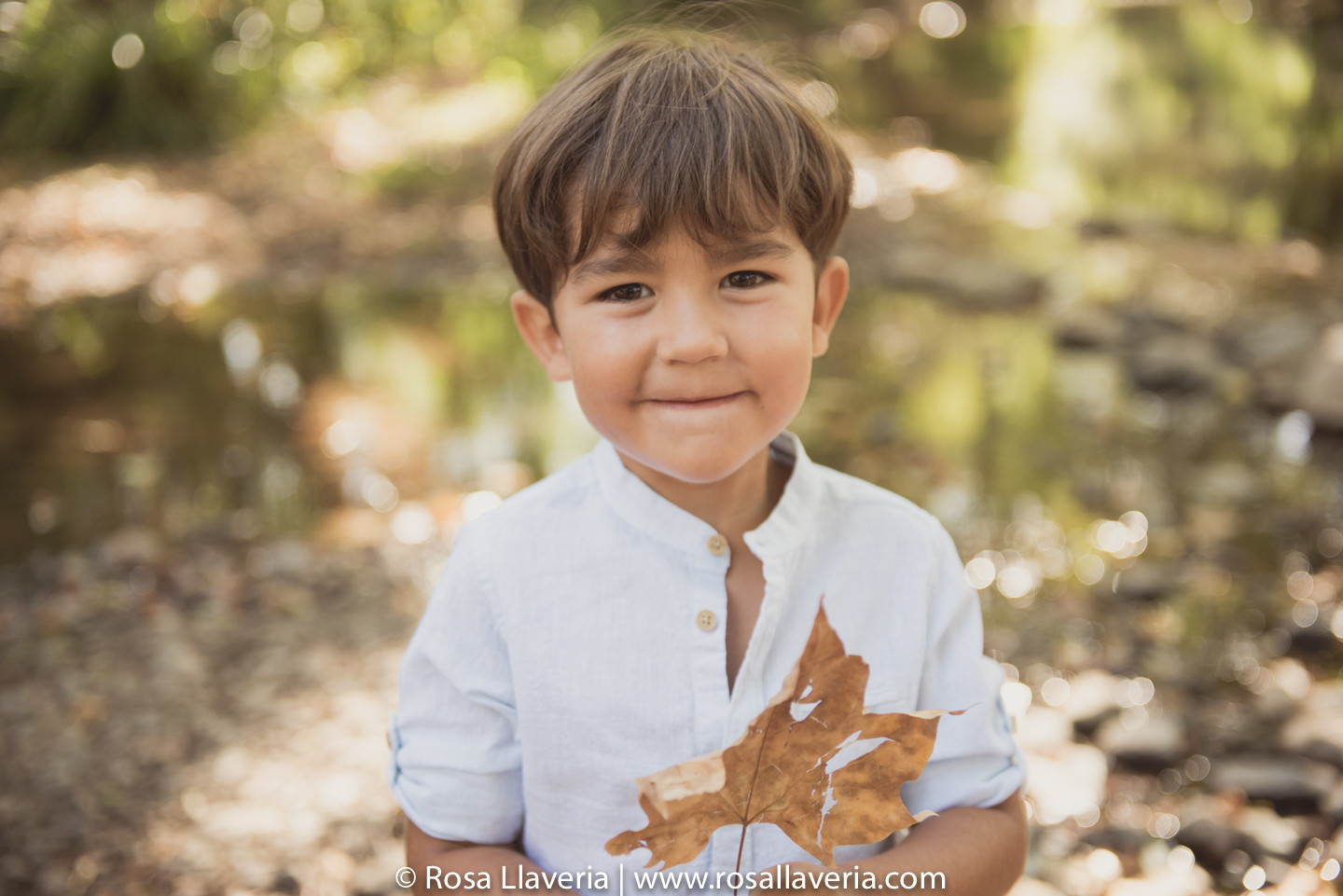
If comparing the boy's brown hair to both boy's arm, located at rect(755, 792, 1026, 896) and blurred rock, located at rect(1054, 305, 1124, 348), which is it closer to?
boy's arm, located at rect(755, 792, 1026, 896)

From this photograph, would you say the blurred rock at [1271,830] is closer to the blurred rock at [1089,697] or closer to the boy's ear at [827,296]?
the blurred rock at [1089,697]

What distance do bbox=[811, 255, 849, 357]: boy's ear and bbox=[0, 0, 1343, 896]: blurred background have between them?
27 cm

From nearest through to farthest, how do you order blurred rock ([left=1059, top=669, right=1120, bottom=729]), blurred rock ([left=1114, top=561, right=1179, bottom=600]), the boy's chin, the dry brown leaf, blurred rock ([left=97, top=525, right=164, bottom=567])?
the dry brown leaf → the boy's chin → blurred rock ([left=1059, top=669, right=1120, bottom=729]) → blurred rock ([left=1114, top=561, right=1179, bottom=600]) → blurred rock ([left=97, top=525, right=164, bottom=567])

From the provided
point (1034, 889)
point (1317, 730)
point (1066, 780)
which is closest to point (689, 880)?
point (1034, 889)

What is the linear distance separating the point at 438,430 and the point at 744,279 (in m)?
3.28

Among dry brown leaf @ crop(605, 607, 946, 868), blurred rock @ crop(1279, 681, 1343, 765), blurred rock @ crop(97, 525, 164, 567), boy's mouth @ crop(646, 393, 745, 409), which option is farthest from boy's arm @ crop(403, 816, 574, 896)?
blurred rock @ crop(97, 525, 164, 567)

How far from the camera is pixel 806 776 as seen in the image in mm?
1064

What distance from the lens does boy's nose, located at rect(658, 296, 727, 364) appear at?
3.95ft

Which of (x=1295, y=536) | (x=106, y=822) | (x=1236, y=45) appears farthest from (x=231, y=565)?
(x=1236, y=45)

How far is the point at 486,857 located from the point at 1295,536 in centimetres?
301

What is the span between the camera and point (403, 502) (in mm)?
3852

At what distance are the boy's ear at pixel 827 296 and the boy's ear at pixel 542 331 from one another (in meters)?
0.31

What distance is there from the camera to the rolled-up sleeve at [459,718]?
4.36 feet

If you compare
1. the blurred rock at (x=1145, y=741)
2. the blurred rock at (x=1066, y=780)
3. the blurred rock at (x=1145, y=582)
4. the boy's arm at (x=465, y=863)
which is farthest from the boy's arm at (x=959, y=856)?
the blurred rock at (x=1145, y=582)
